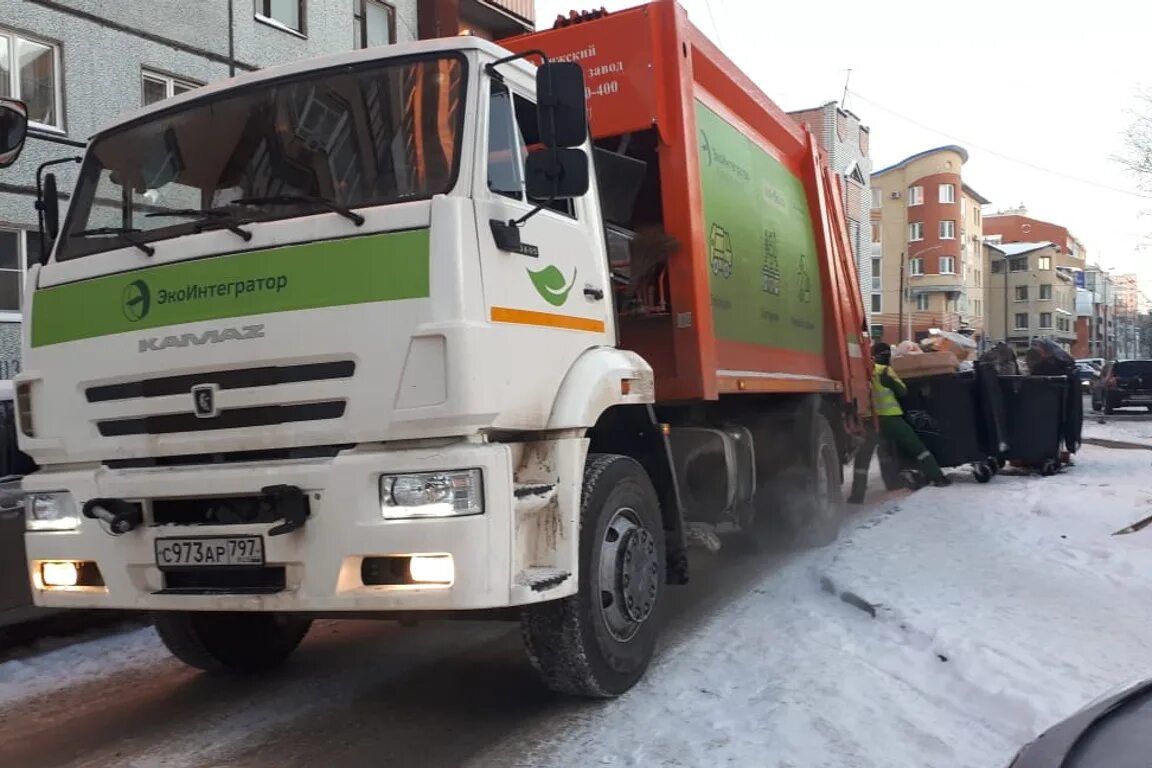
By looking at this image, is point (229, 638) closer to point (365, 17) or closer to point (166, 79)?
point (166, 79)

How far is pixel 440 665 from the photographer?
5.11 m

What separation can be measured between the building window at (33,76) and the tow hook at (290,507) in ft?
35.2

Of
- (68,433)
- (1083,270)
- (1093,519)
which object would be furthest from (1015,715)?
(1083,270)

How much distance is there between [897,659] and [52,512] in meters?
3.62

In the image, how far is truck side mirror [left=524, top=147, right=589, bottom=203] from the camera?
12.6 feet

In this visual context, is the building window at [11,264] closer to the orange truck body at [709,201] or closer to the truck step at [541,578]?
the orange truck body at [709,201]

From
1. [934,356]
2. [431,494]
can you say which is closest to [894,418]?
[934,356]

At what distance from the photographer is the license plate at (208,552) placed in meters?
3.63

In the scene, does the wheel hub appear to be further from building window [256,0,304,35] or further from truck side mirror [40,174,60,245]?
building window [256,0,304,35]

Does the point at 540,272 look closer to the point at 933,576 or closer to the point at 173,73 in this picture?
the point at 933,576

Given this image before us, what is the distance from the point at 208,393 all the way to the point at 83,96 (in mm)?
10725

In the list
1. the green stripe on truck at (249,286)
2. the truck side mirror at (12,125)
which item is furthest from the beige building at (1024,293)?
the green stripe on truck at (249,286)

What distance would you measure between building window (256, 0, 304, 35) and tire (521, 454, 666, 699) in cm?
1287

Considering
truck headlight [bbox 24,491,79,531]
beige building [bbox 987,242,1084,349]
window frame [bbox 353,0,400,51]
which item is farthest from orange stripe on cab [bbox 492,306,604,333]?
beige building [bbox 987,242,1084,349]
